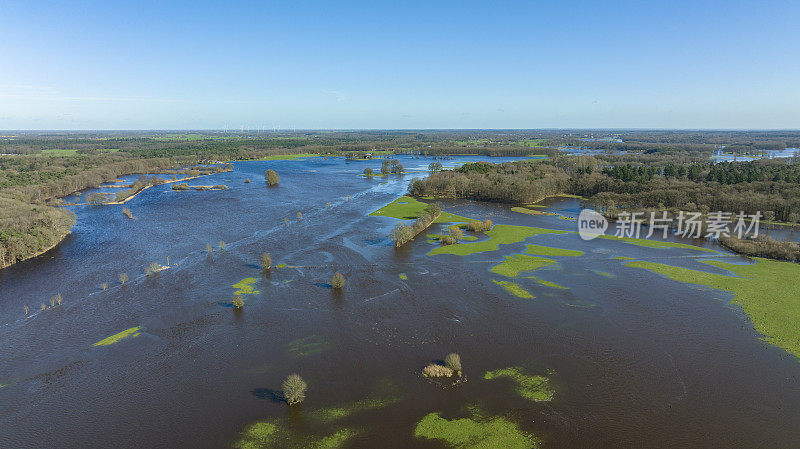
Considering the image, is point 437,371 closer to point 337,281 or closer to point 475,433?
point 475,433

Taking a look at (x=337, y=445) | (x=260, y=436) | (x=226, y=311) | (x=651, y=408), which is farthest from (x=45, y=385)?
(x=651, y=408)

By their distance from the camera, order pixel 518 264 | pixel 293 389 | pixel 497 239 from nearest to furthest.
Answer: pixel 293 389, pixel 518 264, pixel 497 239

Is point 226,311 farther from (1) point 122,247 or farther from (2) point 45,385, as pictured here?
(1) point 122,247

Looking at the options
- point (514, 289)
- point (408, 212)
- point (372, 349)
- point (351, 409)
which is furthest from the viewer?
point (408, 212)

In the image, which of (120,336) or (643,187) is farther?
(643,187)

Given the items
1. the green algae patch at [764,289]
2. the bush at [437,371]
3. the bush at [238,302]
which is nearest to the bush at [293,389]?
the bush at [437,371]

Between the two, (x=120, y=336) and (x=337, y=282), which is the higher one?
(x=337, y=282)

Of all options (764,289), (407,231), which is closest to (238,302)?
(407,231)

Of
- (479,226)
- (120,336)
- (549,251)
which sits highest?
(479,226)
